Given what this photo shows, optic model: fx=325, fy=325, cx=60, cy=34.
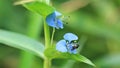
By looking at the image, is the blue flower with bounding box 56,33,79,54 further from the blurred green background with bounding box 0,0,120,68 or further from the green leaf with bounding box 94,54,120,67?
the blurred green background with bounding box 0,0,120,68

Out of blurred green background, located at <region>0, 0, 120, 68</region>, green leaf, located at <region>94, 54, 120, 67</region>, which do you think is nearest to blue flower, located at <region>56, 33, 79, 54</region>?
green leaf, located at <region>94, 54, 120, 67</region>

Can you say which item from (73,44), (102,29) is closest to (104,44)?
(102,29)

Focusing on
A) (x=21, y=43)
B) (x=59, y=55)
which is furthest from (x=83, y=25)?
(x=59, y=55)

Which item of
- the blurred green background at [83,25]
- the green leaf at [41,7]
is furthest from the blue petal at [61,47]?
the blurred green background at [83,25]

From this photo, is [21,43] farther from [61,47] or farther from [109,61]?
[109,61]

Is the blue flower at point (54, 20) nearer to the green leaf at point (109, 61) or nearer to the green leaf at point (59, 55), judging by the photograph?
the green leaf at point (59, 55)

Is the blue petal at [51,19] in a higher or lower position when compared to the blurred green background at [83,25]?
lower
